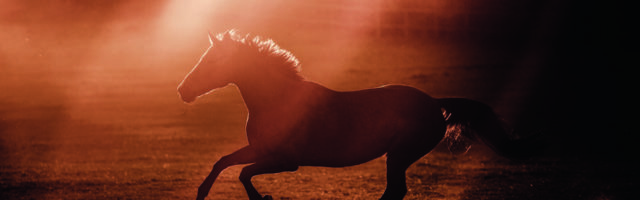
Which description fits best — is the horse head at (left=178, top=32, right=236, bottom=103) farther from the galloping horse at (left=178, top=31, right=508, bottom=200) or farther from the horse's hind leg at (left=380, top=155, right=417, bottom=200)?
the horse's hind leg at (left=380, top=155, right=417, bottom=200)

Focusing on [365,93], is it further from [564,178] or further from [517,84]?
[517,84]

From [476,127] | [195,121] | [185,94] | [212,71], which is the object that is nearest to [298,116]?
[212,71]

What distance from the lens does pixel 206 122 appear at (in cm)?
3684

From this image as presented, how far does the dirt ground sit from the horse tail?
1.07 feet

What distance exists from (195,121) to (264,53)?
30245 mm

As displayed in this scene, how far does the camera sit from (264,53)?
769 centimetres

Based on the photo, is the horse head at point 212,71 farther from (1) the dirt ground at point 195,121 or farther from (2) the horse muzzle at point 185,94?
(1) the dirt ground at point 195,121

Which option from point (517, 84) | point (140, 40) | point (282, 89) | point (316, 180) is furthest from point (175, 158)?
point (140, 40)

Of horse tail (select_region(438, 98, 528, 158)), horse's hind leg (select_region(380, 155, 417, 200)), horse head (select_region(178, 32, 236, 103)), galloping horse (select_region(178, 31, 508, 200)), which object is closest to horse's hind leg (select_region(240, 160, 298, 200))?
galloping horse (select_region(178, 31, 508, 200))

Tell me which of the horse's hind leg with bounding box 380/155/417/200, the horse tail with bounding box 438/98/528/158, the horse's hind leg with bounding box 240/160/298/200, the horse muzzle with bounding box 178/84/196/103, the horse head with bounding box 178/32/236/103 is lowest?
the horse's hind leg with bounding box 380/155/417/200

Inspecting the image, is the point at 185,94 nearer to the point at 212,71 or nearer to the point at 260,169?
the point at 212,71

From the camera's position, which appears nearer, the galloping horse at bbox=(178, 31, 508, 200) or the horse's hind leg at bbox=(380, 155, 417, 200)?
the galloping horse at bbox=(178, 31, 508, 200)

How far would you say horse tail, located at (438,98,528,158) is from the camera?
8.36 meters

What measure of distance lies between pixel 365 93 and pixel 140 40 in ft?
175
